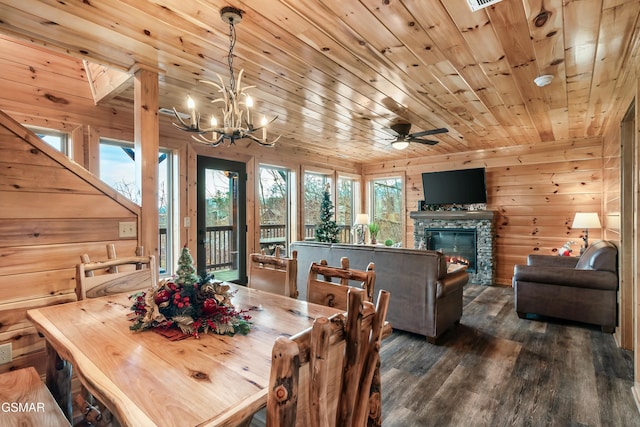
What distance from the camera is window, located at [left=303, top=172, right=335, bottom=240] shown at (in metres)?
6.60

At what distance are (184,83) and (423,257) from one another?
2.87 meters

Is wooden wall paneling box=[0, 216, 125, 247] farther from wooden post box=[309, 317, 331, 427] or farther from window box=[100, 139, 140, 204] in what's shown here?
wooden post box=[309, 317, 331, 427]

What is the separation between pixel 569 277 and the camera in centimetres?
354

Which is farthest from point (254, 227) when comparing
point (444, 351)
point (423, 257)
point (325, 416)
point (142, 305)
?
point (325, 416)

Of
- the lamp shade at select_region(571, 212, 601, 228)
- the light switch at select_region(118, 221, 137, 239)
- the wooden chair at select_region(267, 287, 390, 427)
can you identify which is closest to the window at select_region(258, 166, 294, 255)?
the light switch at select_region(118, 221, 137, 239)

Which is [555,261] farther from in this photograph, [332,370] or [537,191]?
[332,370]

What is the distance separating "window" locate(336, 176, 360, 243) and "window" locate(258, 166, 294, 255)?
1.49 metres

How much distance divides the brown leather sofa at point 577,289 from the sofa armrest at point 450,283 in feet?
2.81

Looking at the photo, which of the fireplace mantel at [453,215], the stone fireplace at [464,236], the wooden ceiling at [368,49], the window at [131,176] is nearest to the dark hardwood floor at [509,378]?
the stone fireplace at [464,236]

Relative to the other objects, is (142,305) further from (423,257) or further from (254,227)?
(254,227)

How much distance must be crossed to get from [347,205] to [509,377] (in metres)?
5.39

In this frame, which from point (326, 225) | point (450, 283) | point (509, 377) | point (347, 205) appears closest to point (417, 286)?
point (450, 283)

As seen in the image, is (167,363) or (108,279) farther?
(108,279)

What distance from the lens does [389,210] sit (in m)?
7.59
